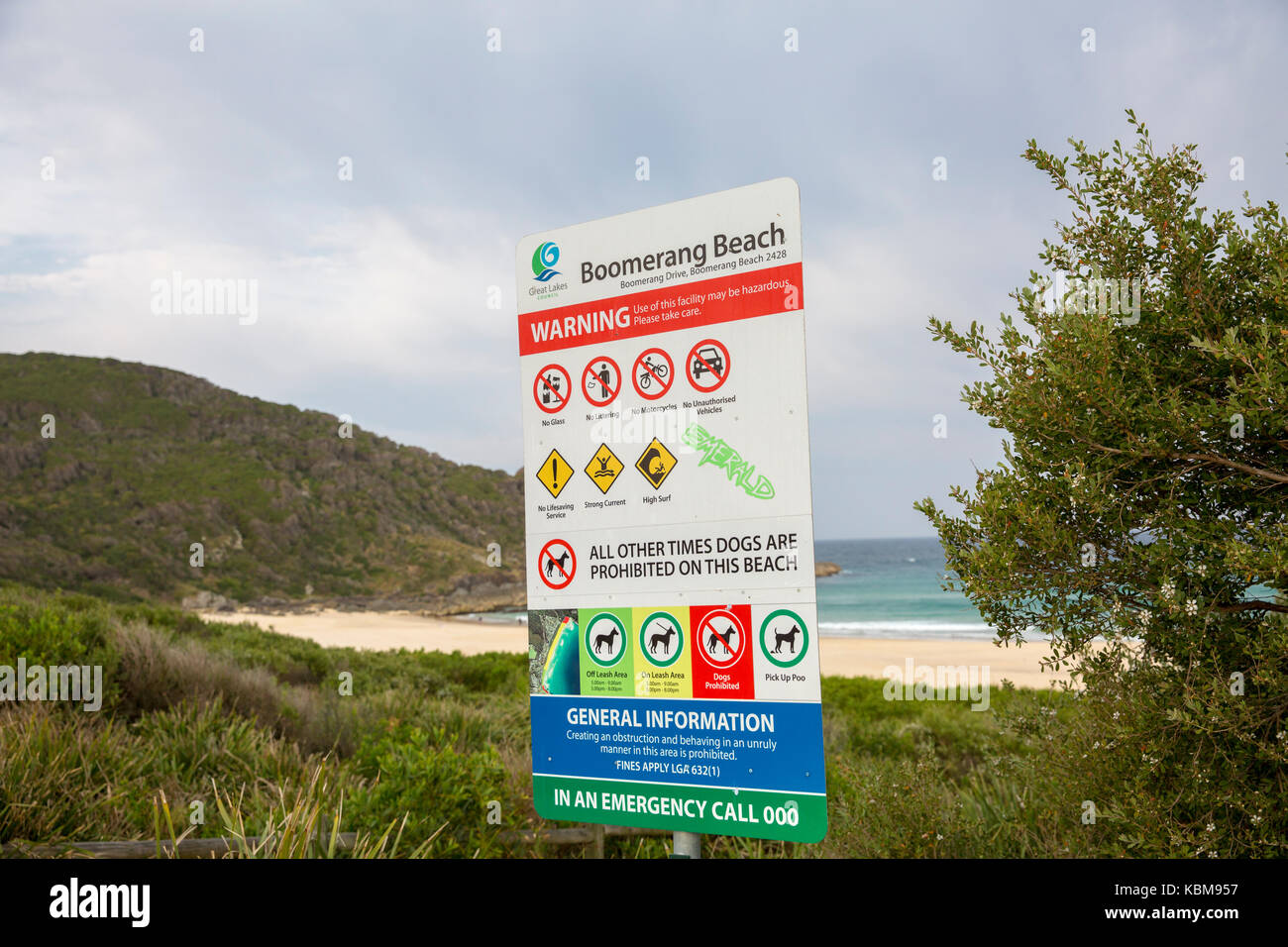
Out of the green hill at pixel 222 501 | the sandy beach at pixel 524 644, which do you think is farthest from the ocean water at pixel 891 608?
the green hill at pixel 222 501

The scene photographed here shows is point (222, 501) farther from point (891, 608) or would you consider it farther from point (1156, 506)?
point (1156, 506)

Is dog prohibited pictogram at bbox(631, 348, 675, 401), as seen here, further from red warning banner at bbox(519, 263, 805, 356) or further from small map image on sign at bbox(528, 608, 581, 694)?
small map image on sign at bbox(528, 608, 581, 694)

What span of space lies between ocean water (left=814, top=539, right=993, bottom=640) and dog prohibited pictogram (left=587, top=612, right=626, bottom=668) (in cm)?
2402

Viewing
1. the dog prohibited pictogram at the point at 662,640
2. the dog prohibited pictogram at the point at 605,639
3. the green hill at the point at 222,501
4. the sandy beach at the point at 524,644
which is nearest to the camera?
the dog prohibited pictogram at the point at 662,640

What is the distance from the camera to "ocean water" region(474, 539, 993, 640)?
41375 mm

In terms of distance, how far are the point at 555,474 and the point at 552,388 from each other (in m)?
0.38

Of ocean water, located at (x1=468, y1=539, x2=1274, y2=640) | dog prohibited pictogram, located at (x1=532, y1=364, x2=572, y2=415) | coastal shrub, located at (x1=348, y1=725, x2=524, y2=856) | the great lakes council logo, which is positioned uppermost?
the great lakes council logo

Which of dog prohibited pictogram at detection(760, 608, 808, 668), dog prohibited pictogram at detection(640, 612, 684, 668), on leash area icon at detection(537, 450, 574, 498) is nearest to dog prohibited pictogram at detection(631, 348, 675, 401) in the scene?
on leash area icon at detection(537, 450, 574, 498)

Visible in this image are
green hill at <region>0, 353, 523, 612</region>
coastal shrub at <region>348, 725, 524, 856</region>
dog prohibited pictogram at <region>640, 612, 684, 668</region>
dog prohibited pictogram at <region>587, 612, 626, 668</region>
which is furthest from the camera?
green hill at <region>0, 353, 523, 612</region>

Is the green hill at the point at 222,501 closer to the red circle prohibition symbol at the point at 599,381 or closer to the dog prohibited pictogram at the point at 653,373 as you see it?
the red circle prohibition symbol at the point at 599,381

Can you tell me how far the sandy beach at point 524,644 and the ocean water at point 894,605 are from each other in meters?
2.46

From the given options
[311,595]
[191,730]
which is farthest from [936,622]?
[191,730]

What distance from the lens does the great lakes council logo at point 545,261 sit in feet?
12.0

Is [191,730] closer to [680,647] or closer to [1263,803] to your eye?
[680,647]
